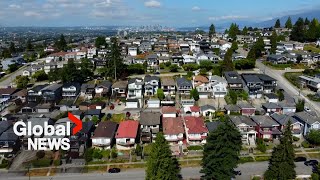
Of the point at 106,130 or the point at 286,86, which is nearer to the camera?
the point at 106,130

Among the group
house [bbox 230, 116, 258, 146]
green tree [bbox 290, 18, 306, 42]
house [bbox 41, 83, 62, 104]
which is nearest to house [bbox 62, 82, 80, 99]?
house [bbox 41, 83, 62, 104]

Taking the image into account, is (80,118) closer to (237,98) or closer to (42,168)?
(42,168)

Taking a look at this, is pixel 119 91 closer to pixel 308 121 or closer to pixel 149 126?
pixel 149 126

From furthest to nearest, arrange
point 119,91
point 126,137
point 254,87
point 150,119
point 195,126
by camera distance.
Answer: point 119,91 → point 254,87 → point 150,119 → point 195,126 → point 126,137

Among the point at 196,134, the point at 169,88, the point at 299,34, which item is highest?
the point at 299,34

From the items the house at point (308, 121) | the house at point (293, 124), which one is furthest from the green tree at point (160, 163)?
the house at point (308, 121)

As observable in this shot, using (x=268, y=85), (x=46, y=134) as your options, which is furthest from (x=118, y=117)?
(x=268, y=85)

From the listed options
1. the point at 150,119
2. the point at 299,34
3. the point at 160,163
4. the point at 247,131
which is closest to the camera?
the point at 160,163

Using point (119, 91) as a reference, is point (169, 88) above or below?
above
